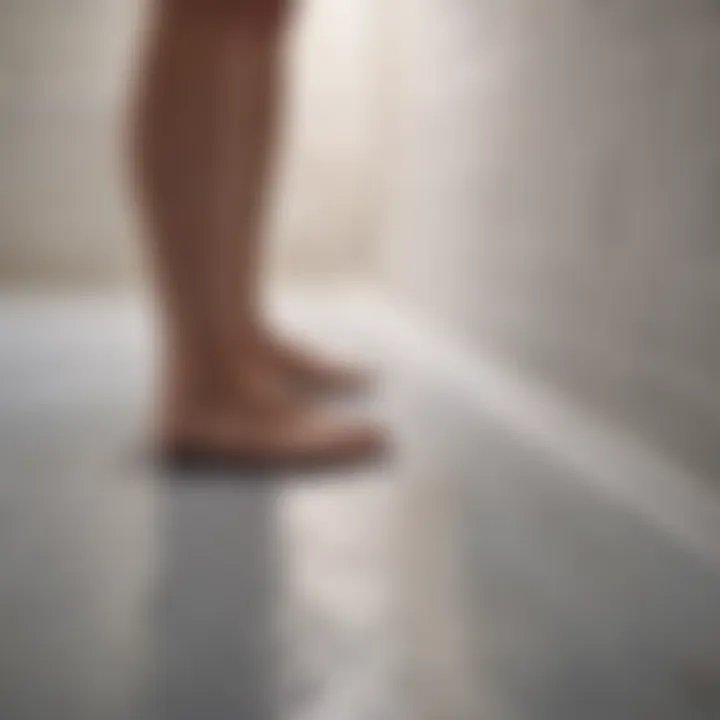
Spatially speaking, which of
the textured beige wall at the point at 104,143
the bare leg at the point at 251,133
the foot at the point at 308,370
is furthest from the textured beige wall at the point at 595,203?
the textured beige wall at the point at 104,143

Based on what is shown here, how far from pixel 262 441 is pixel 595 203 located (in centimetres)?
37

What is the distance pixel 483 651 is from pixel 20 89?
158 centimetres

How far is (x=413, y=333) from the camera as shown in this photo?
1.51 meters

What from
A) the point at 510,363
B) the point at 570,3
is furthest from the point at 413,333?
the point at 570,3

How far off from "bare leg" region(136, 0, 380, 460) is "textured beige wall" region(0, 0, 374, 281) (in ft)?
3.14

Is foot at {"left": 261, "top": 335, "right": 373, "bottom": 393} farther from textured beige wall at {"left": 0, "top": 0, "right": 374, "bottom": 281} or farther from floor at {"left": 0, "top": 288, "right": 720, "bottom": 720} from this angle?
textured beige wall at {"left": 0, "top": 0, "right": 374, "bottom": 281}

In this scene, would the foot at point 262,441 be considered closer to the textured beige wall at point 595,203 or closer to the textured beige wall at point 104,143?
the textured beige wall at point 595,203

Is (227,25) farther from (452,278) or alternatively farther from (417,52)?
(417,52)

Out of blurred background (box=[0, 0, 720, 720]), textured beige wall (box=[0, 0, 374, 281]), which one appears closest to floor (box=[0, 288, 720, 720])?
blurred background (box=[0, 0, 720, 720])

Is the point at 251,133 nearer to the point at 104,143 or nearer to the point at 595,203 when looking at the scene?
the point at 595,203

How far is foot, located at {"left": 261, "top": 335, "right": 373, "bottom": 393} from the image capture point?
1.09 m

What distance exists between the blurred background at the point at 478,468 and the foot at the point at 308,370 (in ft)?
0.16

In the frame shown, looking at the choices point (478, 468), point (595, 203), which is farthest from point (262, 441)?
point (595, 203)

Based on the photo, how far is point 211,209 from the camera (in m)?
0.84
